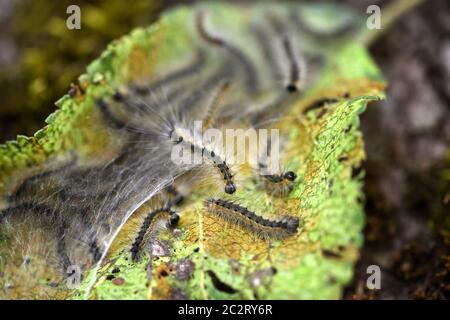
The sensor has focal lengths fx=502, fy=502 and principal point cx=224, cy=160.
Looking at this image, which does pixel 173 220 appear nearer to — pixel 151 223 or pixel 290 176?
pixel 151 223

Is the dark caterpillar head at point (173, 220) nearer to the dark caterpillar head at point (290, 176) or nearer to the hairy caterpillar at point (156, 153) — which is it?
the hairy caterpillar at point (156, 153)

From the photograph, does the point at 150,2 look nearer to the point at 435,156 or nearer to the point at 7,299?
the point at 435,156

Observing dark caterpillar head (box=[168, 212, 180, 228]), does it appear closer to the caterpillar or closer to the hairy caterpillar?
A: the hairy caterpillar

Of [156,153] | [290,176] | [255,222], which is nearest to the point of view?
[255,222]

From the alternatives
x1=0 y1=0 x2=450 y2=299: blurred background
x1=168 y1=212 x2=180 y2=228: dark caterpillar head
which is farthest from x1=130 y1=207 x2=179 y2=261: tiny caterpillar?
x1=0 y1=0 x2=450 y2=299: blurred background

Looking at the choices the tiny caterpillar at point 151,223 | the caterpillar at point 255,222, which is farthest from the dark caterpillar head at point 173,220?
the caterpillar at point 255,222

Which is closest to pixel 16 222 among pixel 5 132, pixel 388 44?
pixel 5 132

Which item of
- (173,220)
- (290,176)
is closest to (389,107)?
(290,176)
